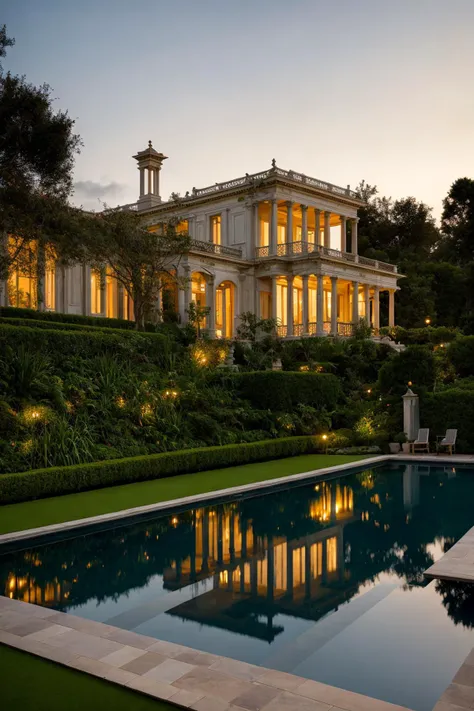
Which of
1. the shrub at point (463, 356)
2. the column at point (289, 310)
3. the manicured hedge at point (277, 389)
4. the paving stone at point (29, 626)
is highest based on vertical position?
the column at point (289, 310)

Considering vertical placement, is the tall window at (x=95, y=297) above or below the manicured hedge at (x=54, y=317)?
above

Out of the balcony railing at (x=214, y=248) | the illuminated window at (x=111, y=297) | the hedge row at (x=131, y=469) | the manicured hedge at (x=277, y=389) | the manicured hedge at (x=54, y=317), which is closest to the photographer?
the hedge row at (x=131, y=469)

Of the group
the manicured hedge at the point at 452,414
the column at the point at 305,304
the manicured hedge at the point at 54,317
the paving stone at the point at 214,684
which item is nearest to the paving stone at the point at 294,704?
the paving stone at the point at 214,684

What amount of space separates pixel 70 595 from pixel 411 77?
76.6 ft

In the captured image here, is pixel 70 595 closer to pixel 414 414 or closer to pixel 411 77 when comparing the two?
pixel 414 414

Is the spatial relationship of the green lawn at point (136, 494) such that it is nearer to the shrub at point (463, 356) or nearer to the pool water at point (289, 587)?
the pool water at point (289, 587)

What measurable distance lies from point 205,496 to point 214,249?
95.0 ft

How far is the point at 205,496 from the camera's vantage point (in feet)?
43.3

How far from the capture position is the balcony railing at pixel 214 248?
3863 centimetres

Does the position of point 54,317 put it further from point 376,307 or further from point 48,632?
point 376,307

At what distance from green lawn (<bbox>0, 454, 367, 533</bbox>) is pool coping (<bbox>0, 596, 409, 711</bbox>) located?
4585 mm

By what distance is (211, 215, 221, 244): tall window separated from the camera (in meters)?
45.9

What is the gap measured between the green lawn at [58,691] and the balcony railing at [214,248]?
1309 inches

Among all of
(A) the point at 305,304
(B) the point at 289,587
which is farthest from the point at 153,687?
(A) the point at 305,304
